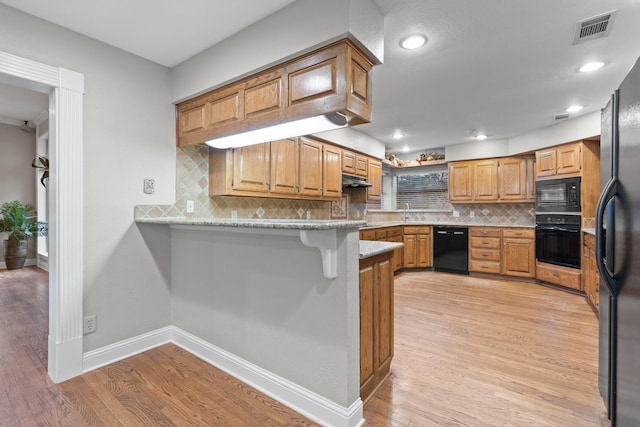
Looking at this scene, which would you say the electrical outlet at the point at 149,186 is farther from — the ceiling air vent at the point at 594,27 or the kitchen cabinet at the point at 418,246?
the kitchen cabinet at the point at 418,246

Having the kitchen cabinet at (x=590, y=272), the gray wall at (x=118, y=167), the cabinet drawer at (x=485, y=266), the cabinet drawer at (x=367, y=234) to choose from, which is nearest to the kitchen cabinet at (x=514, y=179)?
the cabinet drawer at (x=485, y=266)

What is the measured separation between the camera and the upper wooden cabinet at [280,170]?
2.85 metres

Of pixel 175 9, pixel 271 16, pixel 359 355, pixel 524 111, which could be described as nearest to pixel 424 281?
pixel 524 111

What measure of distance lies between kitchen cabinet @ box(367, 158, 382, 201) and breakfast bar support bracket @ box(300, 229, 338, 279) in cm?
373

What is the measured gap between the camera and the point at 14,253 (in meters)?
5.16

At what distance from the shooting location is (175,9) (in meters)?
1.87

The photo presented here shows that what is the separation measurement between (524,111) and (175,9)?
13.5ft

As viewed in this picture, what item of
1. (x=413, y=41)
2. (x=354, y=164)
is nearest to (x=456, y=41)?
(x=413, y=41)

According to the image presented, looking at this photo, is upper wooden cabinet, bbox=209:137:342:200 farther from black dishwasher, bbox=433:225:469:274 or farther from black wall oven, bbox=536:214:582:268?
black wall oven, bbox=536:214:582:268

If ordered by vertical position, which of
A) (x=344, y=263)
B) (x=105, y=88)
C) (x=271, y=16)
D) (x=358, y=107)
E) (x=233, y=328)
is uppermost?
(x=271, y=16)

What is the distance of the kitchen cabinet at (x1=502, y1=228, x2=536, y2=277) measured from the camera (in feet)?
16.2

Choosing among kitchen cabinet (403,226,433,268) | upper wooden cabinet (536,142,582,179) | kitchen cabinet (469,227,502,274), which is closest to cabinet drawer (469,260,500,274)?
kitchen cabinet (469,227,502,274)

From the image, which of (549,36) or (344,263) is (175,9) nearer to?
(344,263)

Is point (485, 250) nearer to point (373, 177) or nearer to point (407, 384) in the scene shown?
point (373, 177)
